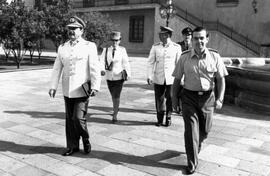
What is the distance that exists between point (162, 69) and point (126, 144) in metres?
1.72

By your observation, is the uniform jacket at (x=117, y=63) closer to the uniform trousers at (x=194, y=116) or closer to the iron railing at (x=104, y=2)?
the uniform trousers at (x=194, y=116)

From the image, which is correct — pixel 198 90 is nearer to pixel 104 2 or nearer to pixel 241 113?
pixel 241 113

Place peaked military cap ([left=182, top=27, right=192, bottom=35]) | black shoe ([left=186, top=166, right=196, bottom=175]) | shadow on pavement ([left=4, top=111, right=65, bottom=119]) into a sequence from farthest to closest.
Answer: shadow on pavement ([left=4, top=111, right=65, bottom=119]) < peaked military cap ([left=182, top=27, right=192, bottom=35]) < black shoe ([left=186, top=166, right=196, bottom=175])

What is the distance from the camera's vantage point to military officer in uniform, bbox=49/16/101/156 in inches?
171

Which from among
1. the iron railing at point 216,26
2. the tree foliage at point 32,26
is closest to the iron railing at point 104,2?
the iron railing at point 216,26

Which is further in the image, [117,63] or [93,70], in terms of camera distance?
[117,63]

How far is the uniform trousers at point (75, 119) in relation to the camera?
436 cm

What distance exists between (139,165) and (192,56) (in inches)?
63.0

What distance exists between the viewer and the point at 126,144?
501cm

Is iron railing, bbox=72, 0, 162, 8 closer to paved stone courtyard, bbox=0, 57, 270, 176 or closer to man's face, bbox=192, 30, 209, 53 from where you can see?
paved stone courtyard, bbox=0, 57, 270, 176

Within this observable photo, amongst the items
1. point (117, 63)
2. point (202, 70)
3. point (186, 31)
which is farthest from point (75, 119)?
point (186, 31)

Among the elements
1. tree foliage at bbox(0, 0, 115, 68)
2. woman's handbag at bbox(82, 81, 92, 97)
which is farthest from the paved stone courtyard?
tree foliage at bbox(0, 0, 115, 68)

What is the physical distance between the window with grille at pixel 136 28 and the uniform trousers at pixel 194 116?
25.8m

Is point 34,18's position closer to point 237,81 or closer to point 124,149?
point 237,81
